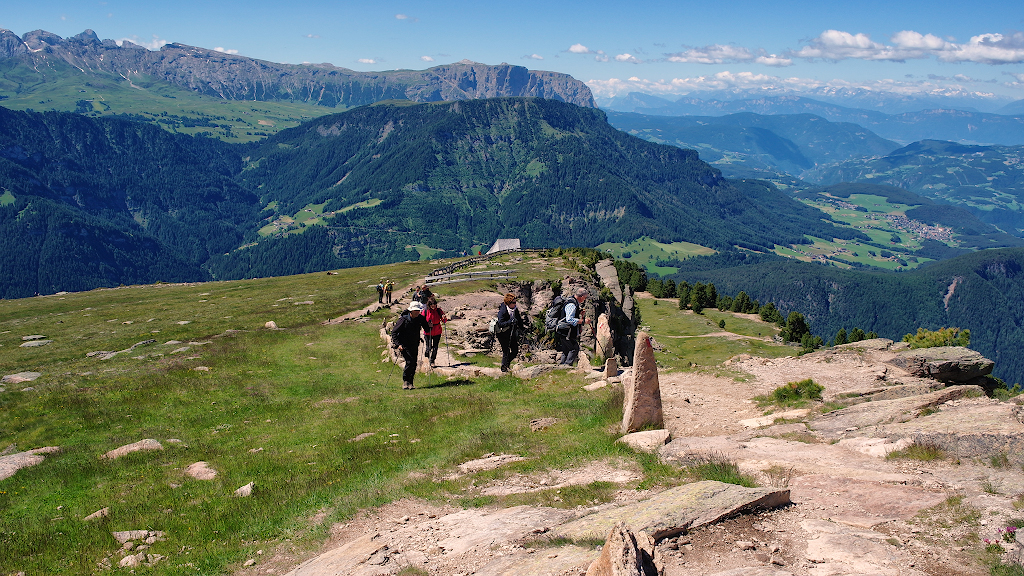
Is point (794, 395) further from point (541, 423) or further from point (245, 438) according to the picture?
point (245, 438)

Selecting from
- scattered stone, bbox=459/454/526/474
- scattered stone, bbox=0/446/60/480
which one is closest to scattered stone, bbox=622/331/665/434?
scattered stone, bbox=459/454/526/474

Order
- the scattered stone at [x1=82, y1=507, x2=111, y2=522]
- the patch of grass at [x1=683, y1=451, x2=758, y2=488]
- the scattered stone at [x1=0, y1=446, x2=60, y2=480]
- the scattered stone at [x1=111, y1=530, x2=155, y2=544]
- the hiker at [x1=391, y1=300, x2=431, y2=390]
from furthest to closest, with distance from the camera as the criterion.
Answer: the hiker at [x1=391, y1=300, x2=431, y2=390], the scattered stone at [x1=0, y1=446, x2=60, y2=480], the scattered stone at [x1=82, y1=507, x2=111, y2=522], the scattered stone at [x1=111, y1=530, x2=155, y2=544], the patch of grass at [x1=683, y1=451, x2=758, y2=488]

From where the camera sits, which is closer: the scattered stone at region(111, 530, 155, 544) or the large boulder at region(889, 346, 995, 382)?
the scattered stone at region(111, 530, 155, 544)

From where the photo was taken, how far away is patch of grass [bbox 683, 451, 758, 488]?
1075 centimetres

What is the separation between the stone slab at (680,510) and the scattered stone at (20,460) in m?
15.2

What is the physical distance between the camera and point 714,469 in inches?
450

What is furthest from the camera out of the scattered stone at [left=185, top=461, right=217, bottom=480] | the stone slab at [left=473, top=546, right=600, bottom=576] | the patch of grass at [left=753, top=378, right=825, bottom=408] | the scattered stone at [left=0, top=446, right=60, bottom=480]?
the patch of grass at [left=753, top=378, right=825, bottom=408]

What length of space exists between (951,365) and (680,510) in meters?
16.0

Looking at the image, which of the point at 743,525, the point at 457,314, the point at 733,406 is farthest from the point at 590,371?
the point at 457,314

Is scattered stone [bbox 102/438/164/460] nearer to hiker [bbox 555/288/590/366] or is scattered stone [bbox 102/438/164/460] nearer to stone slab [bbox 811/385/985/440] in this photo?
hiker [bbox 555/288/590/366]

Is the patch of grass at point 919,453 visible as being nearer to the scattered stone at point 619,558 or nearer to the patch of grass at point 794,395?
the patch of grass at point 794,395

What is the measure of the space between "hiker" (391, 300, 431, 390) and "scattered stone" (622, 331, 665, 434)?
971 centimetres

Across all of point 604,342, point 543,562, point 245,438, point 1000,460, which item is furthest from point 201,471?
point 1000,460

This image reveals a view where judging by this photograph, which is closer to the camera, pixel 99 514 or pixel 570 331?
pixel 99 514
